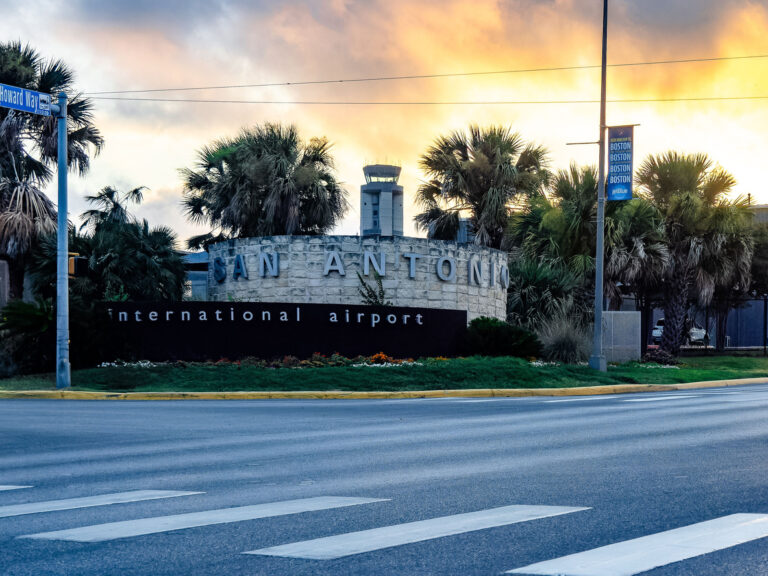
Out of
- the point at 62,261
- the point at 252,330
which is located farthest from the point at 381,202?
the point at 62,261

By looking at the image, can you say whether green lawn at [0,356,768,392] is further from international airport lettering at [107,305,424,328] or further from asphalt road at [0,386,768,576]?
asphalt road at [0,386,768,576]

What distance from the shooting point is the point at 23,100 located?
829 inches

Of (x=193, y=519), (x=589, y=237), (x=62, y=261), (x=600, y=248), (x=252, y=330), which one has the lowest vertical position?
(x=193, y=519)

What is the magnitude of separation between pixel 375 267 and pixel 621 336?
8.94m

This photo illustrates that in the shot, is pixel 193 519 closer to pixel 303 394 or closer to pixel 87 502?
pixel 87 502

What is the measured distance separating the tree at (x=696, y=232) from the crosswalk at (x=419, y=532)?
31.0 meters

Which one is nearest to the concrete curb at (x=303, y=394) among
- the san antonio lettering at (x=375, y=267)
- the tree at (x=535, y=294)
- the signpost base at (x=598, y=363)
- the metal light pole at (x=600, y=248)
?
Result: the signpost base at (x=598, y=363)

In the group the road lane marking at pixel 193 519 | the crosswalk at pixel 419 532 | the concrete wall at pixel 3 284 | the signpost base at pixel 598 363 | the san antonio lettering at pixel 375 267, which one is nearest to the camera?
the crosswalk at pixel 419 532

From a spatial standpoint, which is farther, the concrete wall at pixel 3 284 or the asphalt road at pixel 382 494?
the concrete wall at pixel 3 284

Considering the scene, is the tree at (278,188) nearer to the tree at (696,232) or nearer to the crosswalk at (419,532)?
the tree at (696,232)

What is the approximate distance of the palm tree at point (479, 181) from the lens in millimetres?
45094

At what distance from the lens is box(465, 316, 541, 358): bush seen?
2850 centimetres

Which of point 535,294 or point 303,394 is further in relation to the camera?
point 535,294

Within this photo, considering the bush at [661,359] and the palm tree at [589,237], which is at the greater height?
the palm tree at [589,237]
